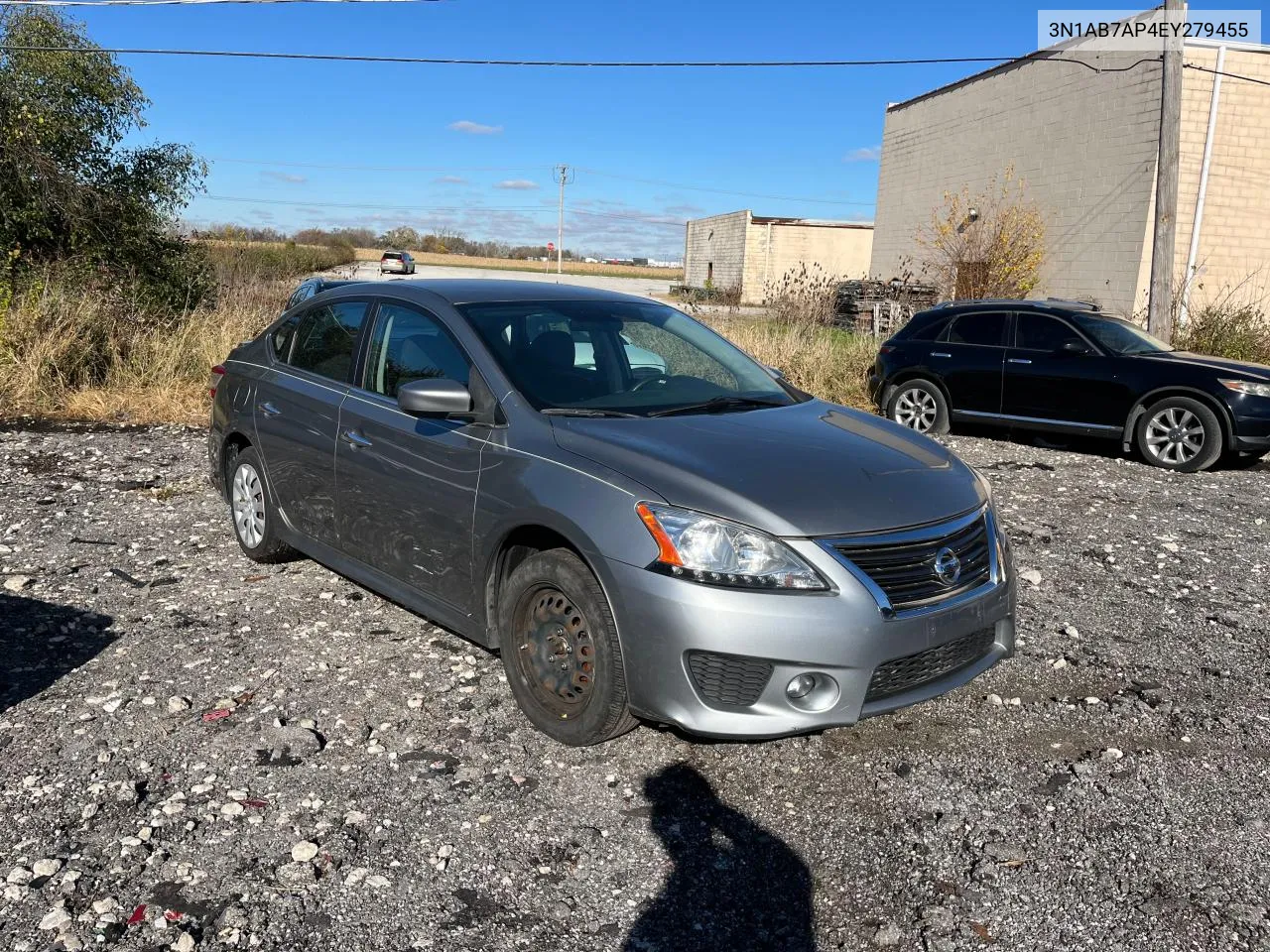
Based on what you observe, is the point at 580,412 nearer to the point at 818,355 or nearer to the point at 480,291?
the point at 480,291

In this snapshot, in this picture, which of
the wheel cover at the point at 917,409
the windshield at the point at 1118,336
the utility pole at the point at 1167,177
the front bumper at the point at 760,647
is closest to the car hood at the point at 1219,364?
the windshield at the point at 1118,336

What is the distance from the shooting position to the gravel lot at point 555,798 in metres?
2.74

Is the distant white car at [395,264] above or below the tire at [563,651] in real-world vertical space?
above

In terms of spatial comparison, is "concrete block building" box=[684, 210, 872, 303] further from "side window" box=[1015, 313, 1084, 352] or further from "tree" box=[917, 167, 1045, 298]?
"side window" box=[1015, 313, 1084, 352]

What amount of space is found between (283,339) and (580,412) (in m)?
2.41

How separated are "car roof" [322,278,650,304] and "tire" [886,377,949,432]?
22.1ft

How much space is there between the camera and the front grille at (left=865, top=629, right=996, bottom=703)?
3.26 metres

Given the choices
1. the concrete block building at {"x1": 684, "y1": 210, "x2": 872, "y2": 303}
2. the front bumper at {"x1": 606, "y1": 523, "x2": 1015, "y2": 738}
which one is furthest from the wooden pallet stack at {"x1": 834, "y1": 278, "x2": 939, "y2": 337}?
the concrete block building at {"x1": 684, "y1": 210, "x2": 872, "y2": 303}

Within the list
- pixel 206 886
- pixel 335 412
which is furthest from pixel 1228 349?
pixel 206 886

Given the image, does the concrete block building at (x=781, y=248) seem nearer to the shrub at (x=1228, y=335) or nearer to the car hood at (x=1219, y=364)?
the shrub at (x=1228, y=335)

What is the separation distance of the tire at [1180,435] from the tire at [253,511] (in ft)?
26.2

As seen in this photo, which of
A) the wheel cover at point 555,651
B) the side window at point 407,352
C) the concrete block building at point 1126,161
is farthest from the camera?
the concrete block building at point 1126,161

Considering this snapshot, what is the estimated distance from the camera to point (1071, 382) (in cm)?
1001

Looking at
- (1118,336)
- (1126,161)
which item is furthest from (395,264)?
(1118,336)
